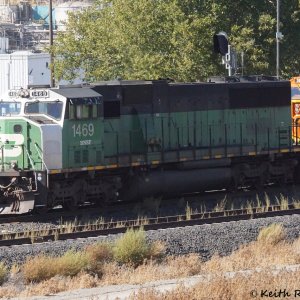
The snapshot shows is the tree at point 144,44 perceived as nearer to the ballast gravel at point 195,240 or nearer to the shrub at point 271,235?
the ballast gravel at point 195,240

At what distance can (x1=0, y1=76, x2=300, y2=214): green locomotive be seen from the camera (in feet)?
74.2

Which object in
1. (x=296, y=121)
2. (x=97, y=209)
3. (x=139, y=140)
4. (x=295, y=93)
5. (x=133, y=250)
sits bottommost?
(x=133, y=250)

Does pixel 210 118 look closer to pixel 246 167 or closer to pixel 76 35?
pixel 246 167

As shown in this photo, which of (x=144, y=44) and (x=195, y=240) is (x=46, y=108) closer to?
(x=195, y=240)

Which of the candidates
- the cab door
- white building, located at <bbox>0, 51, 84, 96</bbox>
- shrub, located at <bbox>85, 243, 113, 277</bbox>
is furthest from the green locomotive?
white building, located at <bbox>0, 51, 84, 96</bbox>

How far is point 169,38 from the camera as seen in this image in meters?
38.2

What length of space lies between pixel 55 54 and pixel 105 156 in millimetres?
19973

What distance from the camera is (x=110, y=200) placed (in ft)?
79.9

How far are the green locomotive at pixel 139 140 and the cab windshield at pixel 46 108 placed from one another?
28 mm

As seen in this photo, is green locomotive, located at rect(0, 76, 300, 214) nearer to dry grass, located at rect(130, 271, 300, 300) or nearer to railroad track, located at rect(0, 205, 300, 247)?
railroad track, located at rect(0, 205, 300, 247)

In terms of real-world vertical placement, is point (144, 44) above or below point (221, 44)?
above

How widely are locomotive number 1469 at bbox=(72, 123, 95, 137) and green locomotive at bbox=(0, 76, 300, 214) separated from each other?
3 cm

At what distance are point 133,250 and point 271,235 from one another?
362cm

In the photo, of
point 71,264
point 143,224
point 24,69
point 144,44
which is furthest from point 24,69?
point 71,264
